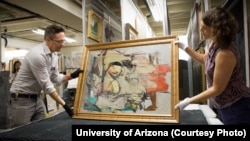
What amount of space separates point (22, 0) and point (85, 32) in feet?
5.53

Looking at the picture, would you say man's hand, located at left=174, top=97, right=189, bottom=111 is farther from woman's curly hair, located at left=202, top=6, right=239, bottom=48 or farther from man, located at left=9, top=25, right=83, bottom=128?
man, located at left=9, top=25, right=83, bottom=128

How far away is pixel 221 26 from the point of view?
108 cm

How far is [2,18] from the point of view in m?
5.23

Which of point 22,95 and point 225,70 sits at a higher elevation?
point 225,70

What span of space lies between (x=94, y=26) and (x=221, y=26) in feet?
5.51

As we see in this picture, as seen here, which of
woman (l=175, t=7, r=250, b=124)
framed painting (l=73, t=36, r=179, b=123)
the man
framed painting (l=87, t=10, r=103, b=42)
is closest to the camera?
woman (l=175, t=7, r=250, b=124)

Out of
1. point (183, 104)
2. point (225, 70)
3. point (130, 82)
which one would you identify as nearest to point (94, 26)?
point (130, 82)

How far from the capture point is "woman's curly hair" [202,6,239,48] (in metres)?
1.07

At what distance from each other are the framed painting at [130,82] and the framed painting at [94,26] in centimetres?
76

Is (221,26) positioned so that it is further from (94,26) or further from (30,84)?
(94,26)

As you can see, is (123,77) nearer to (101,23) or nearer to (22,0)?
(101,23)

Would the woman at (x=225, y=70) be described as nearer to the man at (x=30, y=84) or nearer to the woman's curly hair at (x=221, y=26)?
the woman's curly hair at (x=221, y=26)

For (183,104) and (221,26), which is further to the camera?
(183,104)

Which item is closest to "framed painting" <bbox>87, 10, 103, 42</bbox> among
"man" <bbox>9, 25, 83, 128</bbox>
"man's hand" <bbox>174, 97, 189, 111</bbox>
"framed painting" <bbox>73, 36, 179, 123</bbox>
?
"man" <bbox>9, 25, 83, 128</bbox>
